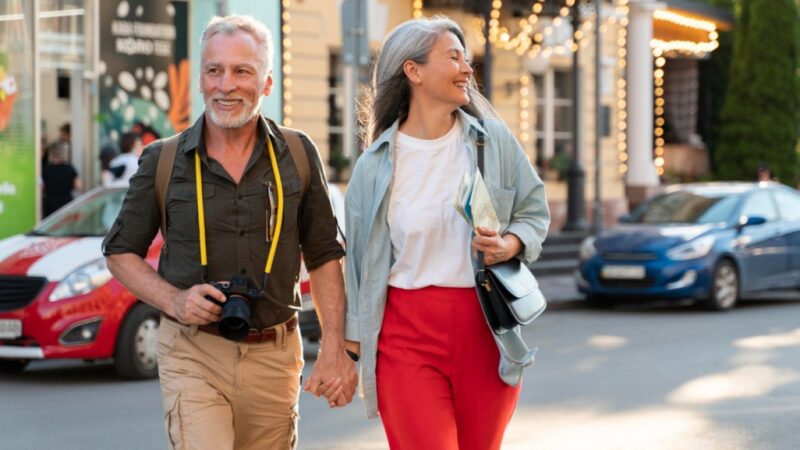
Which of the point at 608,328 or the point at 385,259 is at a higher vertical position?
the point at 385,259

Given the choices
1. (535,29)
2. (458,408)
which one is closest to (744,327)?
(458,408)

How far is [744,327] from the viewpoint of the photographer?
1458 centimetres

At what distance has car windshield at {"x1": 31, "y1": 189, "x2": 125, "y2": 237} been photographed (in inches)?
448

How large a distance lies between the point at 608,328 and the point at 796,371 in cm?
383

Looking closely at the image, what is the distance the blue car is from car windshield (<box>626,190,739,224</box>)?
0.04 ft

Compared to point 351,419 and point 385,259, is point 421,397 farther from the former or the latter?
point 351,419

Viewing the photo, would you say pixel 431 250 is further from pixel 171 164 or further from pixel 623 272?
pixel 623 272

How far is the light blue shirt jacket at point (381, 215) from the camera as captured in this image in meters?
4.43

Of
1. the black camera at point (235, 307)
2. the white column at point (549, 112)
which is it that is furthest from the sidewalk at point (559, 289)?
the black camera at point (235, 307)

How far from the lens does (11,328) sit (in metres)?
10.4

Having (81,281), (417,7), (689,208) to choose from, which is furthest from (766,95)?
(81,281)

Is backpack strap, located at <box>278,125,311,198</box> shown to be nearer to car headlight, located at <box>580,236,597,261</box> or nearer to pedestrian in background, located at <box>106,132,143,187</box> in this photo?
pedestrian in background, located at <box>106,132,143,187</box>

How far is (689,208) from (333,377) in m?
→ 13.5

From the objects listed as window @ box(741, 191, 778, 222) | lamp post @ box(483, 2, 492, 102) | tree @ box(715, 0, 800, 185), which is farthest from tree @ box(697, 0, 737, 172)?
window @ box(741, 191, 778, 222)
